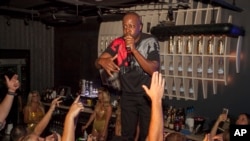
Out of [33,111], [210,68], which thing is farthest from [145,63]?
[33,111]

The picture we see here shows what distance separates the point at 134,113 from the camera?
114 inches

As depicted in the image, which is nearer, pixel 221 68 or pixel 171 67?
pixel 221 68

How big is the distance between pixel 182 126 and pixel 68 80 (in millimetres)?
4021

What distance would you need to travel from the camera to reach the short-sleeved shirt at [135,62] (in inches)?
112

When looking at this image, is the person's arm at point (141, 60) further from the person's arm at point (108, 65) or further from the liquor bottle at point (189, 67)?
the liquor bottle at point (189, 67)

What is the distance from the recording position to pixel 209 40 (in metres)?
4.90

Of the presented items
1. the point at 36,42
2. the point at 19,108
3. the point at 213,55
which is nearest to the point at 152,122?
the point at 213,55

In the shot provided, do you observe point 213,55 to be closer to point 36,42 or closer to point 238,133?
point 238,133

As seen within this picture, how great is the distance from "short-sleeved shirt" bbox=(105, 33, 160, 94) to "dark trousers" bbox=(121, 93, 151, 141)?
72mm

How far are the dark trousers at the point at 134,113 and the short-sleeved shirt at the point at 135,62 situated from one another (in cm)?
7

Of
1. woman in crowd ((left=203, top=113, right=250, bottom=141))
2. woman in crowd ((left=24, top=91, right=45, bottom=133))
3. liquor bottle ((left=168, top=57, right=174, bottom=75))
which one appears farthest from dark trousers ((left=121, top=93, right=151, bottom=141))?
woman in crowd ((left=24, top=91, right=45, bottom=133))

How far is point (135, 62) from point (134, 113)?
1.67ft

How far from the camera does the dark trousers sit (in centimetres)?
283

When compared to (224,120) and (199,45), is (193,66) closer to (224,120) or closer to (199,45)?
(199,45)
